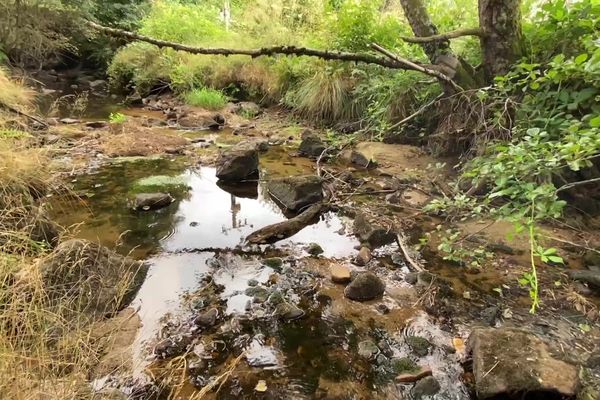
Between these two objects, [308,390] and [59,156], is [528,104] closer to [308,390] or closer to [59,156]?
[308,390]

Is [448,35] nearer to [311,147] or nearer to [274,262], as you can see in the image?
[274,262]

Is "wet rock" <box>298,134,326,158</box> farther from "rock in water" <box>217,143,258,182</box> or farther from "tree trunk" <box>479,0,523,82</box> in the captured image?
"tree trunk" <box>479,0,523,82</box>

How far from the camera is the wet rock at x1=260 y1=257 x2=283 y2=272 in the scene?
3.27 m

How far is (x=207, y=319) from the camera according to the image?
2605mm

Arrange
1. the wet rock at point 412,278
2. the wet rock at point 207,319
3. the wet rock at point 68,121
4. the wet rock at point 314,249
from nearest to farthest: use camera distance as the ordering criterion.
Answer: the wet rock at point 207,319, the wet rock at point 412,278, the wet rock at point 314,249, the wet rock at point 68,121

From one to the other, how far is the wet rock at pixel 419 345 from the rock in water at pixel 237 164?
323 cm

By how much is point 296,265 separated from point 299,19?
7448 millimetres

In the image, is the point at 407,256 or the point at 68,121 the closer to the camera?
the point at 407,256

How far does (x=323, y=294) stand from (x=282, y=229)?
998 millimetres

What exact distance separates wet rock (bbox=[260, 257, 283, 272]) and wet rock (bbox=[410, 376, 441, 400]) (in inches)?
54.7

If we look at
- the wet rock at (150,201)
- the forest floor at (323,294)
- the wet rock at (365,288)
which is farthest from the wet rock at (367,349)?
the wet rock at (150,201)

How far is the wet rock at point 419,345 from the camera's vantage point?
93.8 inches

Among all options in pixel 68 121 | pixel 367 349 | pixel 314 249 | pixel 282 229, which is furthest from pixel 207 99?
pixel 367 349

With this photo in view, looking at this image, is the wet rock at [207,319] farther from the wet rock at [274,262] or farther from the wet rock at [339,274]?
the wet rock at [339,274]
